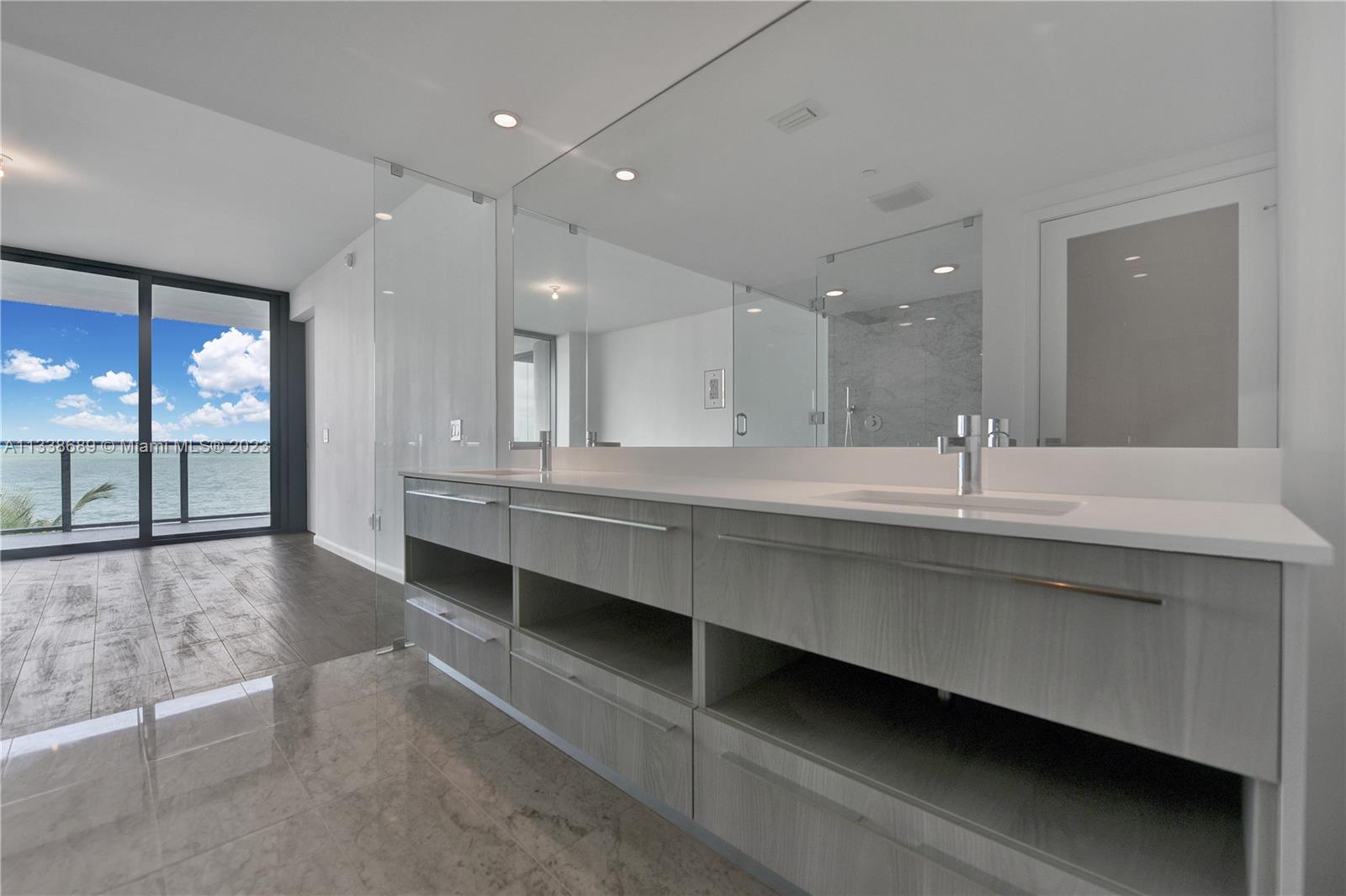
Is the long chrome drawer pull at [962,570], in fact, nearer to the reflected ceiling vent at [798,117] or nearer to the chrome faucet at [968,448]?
the chrome faucet at [968,448]

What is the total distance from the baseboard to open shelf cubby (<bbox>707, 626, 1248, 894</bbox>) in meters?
2.27

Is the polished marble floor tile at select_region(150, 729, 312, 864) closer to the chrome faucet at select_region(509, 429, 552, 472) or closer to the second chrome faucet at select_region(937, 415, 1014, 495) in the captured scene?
the chrome faucet at select_region(509, 429, 552, 472)

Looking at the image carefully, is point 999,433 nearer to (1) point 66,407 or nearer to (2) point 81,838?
(2) point 81,838

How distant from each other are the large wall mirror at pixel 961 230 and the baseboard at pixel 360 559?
159 cm

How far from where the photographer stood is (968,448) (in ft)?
4.59

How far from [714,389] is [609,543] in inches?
30.3

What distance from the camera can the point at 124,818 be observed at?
1525 mm

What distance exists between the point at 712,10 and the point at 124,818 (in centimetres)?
287

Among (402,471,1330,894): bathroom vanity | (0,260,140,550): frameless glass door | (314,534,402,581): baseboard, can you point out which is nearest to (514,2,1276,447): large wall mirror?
(402,471,1330,894): bathroom vanity

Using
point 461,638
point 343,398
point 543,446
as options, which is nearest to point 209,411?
point 343,398

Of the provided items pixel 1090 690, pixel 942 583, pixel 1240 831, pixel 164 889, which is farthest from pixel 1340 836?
pixel 164 889

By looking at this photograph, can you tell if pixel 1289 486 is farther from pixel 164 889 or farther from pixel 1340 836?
pixel 164 889

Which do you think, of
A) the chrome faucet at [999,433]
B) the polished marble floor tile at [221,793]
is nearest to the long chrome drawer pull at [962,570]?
the chrome faucet at [999,433]

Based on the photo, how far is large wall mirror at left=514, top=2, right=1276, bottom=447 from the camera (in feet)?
3.84
